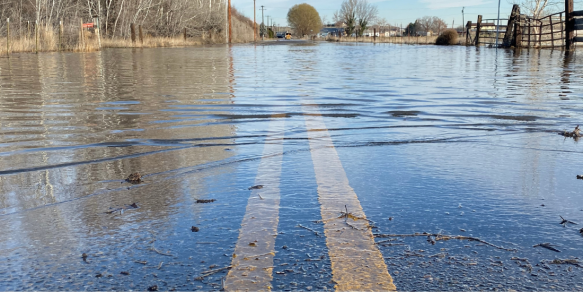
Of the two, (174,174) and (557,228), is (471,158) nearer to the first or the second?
(557,228)

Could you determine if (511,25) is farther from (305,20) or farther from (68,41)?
(305,20)

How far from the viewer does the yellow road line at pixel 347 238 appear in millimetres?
1792

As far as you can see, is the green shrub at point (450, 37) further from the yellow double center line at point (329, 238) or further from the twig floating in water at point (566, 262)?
the twig floating in water at point (566, 262)

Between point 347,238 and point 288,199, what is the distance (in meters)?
0.60

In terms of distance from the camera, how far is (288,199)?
2.71m

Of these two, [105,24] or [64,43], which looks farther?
[105,24]

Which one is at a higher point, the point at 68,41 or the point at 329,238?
the point at 68,41

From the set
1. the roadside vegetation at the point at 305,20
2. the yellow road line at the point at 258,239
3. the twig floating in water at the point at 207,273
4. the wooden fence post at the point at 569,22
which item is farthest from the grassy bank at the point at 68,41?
the roadside vegetation at the point at 305,20

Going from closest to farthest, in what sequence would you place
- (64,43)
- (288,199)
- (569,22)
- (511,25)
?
1. (288,199)
2. (569,22)
3. (64,43)
4. (511,25)

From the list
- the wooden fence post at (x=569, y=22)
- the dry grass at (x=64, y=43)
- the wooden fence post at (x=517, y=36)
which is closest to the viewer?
the wooden fence post at (x=569, y=22)

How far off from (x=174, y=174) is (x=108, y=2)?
43.6m

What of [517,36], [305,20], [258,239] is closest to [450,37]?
[517,36]

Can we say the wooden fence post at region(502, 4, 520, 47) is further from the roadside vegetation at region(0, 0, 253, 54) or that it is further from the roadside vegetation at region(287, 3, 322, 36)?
the roadside vegetation at region(287, 3, 322, 36)

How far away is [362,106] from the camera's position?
6699mm
